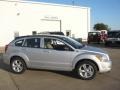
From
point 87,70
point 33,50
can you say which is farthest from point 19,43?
point 87,70

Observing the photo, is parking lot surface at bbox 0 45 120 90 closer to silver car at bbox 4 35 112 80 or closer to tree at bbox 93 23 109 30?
silver car at bbox 4 35 112 80

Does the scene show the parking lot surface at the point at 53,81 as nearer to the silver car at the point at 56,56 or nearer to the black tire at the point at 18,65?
the black tire at the point at 18,65

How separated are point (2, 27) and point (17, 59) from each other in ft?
78.1

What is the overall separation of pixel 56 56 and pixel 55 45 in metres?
0.53

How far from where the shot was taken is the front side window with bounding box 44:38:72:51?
10.9 meters

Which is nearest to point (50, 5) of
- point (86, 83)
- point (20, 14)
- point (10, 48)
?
point (20, 14)

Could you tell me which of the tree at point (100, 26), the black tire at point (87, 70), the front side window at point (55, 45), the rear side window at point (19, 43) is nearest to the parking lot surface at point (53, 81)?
the black tire at point (87, 70)

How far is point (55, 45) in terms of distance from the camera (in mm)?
11219

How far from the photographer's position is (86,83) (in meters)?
9.73

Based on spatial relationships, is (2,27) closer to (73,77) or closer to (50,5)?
(50,5)

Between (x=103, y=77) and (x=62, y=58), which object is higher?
(x=62, y=58)

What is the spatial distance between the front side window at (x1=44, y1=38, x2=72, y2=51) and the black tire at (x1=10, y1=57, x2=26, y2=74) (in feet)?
4.26

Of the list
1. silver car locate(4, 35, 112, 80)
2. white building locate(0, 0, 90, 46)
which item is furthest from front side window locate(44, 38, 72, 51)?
white building locate(0, 0, 90, 46)

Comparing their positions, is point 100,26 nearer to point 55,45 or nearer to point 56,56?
point 55,45
